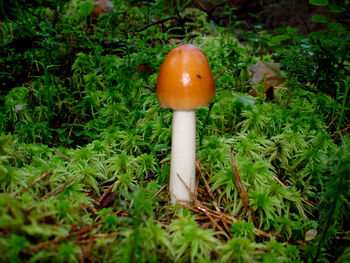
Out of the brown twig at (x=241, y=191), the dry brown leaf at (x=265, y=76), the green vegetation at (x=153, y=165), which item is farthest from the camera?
the dry brown leaf at (x=265, y=76)

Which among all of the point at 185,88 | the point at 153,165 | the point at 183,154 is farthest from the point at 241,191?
the point at 185,88

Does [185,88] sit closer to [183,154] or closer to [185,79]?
A: [185,79]

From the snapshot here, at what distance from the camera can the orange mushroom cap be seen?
180cm

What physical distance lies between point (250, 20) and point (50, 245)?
953 cm

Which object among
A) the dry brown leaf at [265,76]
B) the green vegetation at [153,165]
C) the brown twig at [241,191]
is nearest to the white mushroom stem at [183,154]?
the green vegetation at [153,165]

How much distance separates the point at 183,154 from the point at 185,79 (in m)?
0.65

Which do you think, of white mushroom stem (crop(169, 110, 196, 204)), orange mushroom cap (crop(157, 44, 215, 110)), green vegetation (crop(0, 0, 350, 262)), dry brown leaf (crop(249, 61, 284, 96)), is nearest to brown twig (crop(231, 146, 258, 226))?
green vegetation (crop(0, 0, 350, 262))

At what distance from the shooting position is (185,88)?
181cm

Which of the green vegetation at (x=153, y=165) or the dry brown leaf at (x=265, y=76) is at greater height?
the dry brown leaf at (x=265, y=76)

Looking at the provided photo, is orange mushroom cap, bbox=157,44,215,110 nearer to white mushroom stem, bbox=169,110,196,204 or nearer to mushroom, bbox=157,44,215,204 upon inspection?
mushroom, bbox=157,44,215,204

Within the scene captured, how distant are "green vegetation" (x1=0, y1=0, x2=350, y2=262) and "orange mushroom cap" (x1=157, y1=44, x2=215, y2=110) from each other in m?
0.52

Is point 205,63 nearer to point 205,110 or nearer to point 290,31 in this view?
point 205,110

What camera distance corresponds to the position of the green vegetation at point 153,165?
1.59 meters

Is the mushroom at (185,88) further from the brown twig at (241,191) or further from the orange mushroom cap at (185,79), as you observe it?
the brown twig at (241,191)
